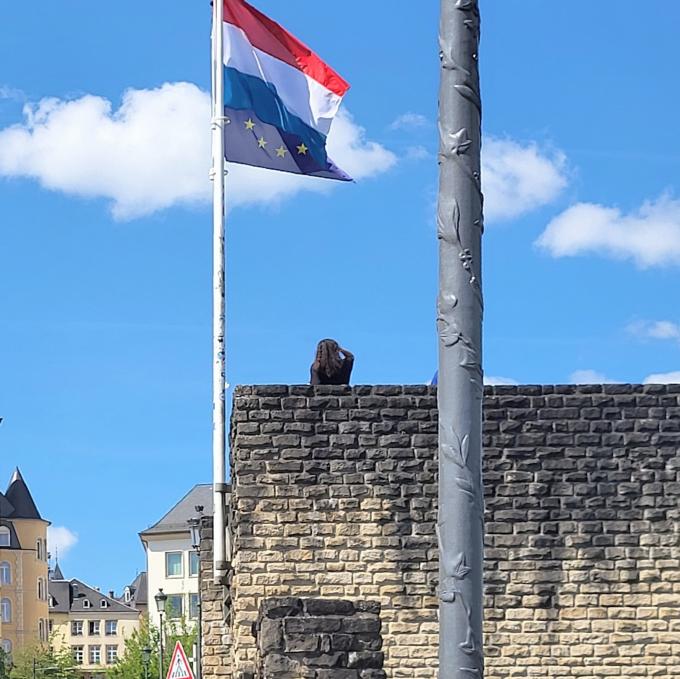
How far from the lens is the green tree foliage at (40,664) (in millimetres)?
113794

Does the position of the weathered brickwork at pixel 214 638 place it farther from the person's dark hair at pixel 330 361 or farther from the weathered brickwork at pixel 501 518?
the person's dark hair at pixel 330 361

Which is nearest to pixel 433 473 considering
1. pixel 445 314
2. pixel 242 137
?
pixel 242 137

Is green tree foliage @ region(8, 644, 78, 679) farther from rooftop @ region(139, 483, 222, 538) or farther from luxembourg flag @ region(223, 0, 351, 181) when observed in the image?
luxembourg flag @ region(223, 0, 351, 181)

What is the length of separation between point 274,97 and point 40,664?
103727mm

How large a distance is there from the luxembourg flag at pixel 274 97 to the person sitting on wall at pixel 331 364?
3919 mm

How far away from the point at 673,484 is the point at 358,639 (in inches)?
189

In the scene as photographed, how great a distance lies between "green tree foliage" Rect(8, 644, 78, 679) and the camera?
113794 millimetres

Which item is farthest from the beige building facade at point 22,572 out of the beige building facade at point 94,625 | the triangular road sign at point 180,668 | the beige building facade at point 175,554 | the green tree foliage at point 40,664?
the triangular road sign at point 180,668

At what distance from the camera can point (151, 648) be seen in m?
78.5

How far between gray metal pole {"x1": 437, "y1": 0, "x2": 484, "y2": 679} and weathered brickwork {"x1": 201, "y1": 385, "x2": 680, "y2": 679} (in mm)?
8433

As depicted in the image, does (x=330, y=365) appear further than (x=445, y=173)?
Yes

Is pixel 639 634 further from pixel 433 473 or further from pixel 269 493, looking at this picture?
pixel 269 493

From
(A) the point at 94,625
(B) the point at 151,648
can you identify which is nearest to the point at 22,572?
(A) the point at 94,625

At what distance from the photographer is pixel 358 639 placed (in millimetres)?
11469
